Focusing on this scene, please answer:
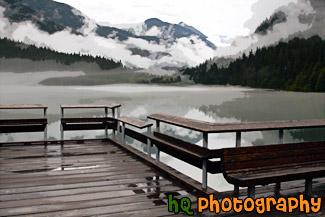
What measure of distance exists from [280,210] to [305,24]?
211 metres

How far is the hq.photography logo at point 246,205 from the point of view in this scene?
5.28 meters

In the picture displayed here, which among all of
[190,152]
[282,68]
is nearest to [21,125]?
[190,152]

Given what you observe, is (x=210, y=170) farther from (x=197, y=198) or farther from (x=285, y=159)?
(x=285, y=159)

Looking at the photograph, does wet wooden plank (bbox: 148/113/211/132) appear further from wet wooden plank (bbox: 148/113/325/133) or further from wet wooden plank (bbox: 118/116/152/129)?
wet wooden plank (bbox: 118/116/152/129)

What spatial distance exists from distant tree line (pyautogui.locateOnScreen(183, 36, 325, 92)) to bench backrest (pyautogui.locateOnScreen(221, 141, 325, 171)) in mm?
103689

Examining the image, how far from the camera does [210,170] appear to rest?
5789 mm

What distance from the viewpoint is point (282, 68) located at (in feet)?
468

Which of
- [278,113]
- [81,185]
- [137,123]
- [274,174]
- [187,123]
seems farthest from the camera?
[278,113]

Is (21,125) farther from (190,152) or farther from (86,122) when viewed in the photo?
(190,152)

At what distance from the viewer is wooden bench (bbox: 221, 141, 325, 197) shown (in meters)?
5.14

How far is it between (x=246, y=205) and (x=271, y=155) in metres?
0.82

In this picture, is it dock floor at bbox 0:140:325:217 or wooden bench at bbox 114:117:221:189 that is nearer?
dock floor at bbox 0:140:325:217

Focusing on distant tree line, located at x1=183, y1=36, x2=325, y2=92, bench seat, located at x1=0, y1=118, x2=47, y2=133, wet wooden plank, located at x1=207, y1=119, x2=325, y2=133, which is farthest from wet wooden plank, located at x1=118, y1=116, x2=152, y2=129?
distant tree line, located at x1=183, y1=36, x2=325, y2=92

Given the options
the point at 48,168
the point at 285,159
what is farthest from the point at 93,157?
the point at 285,159
